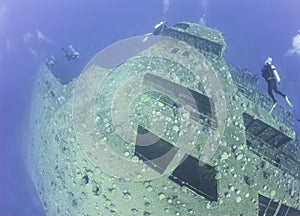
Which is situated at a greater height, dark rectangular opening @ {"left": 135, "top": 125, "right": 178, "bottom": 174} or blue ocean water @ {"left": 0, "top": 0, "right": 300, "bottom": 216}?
blue ocean water @ {"left": 0, "top": 0, "right": 300, "bottom": 216}

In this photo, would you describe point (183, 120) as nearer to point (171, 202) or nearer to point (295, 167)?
point (171, 202)

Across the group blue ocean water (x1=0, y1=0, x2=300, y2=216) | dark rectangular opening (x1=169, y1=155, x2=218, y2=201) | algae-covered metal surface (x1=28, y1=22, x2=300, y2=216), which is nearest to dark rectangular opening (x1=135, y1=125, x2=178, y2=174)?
algae-covered metal surface (x1=28, y1=22, x2=300, y2=216)

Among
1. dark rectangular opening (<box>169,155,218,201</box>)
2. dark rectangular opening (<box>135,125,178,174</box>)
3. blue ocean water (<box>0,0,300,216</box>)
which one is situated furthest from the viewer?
blue ocean water (<box>0,0,300,216</box>)

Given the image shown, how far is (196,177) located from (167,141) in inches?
57.0

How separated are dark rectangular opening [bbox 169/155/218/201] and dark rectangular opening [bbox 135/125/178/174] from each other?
0.48m

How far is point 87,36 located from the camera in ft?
67.9

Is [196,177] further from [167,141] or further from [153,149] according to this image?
[153,149]

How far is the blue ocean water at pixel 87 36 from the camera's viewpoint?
61.5 ft

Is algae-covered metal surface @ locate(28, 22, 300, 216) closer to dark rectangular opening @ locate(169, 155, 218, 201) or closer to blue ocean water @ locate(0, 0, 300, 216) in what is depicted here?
dark rectangular opening @ locate(169, 155, 218, 201)

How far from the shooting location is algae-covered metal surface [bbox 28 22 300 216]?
9.48m

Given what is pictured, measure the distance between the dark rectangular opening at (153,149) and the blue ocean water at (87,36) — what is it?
7.17 m

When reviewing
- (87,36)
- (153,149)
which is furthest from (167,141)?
(87,36)

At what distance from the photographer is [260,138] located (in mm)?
11312

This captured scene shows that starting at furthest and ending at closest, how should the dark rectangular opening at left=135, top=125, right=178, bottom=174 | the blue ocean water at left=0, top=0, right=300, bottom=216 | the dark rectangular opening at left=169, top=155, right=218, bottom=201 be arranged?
the blue ocean water at left=0, top=0, right=300, bottom=216, the dark rectangular opening at left=135, top=125, right=178, bottom=174, the dark rectangular opening at left=169, top=155, right=218, bottom=201
